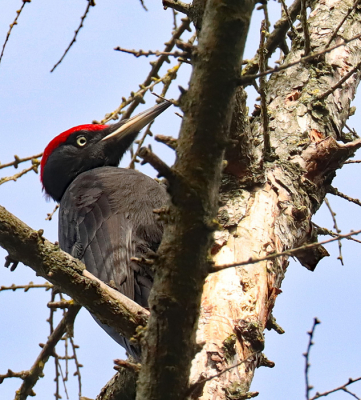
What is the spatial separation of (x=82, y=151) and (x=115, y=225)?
1.28m

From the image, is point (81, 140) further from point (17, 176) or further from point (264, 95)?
point (264, 95)

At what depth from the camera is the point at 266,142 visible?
330cm

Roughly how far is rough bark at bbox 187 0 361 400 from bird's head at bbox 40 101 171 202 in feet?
4.42

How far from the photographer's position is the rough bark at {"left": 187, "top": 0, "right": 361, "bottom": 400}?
2510 mm

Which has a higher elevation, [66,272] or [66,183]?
[66,183]

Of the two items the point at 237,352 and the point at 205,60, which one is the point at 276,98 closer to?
the point at 237,352

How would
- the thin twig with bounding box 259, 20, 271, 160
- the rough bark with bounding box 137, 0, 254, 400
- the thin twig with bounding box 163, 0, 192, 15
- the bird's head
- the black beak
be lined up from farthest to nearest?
the bird's head
the black beak
the thin twig with bounding box 163, 0, 192, 15
the thin twig with bounding box 259, 20, 271, 160
the rough bark with bounding box 137, 0, 254, 400

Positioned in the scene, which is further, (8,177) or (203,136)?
(8,177)

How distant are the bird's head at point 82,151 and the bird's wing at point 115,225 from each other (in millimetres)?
483

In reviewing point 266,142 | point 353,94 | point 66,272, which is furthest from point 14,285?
point 353,94

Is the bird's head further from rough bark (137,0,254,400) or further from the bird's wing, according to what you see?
rough bark (137,0,254,400)

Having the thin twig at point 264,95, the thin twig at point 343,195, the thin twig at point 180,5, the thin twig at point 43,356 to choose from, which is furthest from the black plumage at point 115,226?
the thin twig at point 180,5

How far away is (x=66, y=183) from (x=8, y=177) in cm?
125

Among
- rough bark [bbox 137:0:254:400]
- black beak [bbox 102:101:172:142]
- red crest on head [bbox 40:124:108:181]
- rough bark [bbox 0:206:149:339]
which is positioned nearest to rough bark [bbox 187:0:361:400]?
rough bark [bbox 137:0:254:400]
